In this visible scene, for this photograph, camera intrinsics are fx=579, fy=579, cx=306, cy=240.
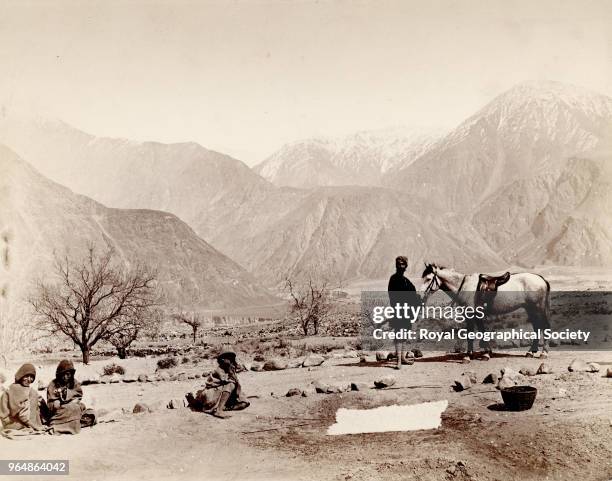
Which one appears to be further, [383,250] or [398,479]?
[383,250]

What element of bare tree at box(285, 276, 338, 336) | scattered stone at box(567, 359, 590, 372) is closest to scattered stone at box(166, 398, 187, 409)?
bare tree at box(285, 276, 338, 336)

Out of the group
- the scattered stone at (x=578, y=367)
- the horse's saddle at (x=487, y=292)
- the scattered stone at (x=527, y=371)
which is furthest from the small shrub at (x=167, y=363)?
the scattered stone at (x=578, y=367)

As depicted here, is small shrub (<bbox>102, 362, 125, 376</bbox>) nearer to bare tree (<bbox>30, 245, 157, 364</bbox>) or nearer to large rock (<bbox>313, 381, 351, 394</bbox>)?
bare tree (<bbox>30, 245, 157, 364</bbox>)

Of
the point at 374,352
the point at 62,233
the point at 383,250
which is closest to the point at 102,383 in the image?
the point at 62,233

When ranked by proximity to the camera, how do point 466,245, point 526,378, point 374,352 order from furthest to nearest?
1. point 466,245
2. point 374,352
3. point 526,378

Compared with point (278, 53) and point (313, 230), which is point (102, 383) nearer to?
point (278, 53)

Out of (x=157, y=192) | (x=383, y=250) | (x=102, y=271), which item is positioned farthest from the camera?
(x=383, y=250)

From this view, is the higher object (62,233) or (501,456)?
(62,233)
